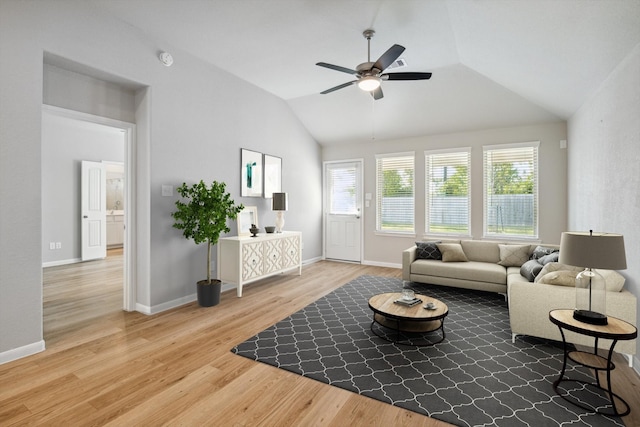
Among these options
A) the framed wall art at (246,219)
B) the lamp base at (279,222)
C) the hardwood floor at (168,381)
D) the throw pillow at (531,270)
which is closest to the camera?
the hardwood floor at (168,381)

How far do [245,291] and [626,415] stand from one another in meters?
4.10

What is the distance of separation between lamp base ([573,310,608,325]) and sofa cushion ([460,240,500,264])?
2796mm

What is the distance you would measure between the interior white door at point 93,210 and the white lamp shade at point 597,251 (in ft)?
27.4

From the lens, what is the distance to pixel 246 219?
5.19 metres

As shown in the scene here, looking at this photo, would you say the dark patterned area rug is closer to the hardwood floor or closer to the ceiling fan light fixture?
the hardwood floor

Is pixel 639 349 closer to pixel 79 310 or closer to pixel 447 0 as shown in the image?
pixel 447 0

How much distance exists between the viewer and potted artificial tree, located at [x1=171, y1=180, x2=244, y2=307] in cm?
395

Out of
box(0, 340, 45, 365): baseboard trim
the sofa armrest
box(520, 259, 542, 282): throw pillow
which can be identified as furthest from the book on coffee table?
box(0, 340, 45, 365): baseboard trim

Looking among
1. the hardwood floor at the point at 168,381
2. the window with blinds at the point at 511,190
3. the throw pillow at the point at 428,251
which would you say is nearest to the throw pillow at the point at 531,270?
the hardwood floor at the point at 168,381

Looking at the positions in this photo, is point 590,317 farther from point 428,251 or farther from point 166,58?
point 166,58

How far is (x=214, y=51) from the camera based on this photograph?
163 inches

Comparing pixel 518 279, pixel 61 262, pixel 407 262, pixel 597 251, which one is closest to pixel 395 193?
pixel 407 262

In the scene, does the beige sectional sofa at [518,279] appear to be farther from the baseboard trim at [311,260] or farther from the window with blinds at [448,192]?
the baseboard trim at [311,260]

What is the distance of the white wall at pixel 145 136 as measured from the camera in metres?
2.70
